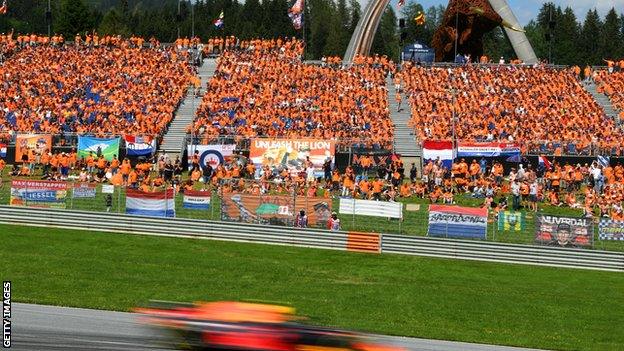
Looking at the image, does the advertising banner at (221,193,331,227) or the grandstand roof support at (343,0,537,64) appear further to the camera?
the grandstand roof support at (343,0,537,64)

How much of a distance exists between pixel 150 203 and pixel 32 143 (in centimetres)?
1456

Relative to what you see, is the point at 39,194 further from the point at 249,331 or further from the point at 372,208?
the point at 249,331

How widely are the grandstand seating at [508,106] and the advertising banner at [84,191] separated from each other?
57.4ft

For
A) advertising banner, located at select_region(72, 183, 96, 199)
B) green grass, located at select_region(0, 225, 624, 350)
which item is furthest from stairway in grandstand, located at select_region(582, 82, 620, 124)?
advertising banner, located at select_region(72, 183, 96, 199)

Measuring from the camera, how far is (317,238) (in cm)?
3027

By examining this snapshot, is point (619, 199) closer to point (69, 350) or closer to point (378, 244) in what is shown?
point (378, 244)

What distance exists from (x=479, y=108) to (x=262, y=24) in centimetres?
10064

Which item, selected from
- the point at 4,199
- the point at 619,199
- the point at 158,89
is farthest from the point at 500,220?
the point at 158,89

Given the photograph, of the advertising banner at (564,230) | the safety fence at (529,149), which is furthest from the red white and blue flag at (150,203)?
the safety fence at (529,149)

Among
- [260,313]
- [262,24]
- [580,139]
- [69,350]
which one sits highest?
[262,24]

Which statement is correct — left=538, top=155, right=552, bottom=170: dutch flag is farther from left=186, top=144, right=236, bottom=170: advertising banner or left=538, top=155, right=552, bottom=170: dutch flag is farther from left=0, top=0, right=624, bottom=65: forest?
left=0, top=0, right=624, bottom=65: forest

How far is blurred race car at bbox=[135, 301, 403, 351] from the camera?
460 inches

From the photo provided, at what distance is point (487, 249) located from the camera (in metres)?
29.2

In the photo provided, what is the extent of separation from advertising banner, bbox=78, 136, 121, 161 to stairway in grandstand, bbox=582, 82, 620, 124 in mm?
22657
